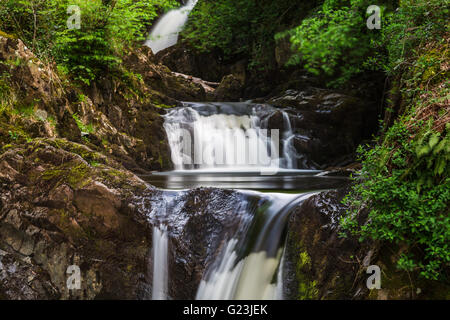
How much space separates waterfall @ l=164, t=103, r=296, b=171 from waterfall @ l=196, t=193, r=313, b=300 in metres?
5.24

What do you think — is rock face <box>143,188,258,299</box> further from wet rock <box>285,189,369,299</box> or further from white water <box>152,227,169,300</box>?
wet rock <box>285,189,369,299</box>

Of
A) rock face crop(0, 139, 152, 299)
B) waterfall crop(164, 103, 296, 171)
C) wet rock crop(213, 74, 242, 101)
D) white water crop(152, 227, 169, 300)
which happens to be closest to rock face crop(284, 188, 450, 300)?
white water crop(152, 227, 169, 300)

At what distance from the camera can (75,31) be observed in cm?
796

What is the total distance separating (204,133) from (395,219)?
24.8 feet

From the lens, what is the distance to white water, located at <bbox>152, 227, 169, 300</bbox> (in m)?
4.38

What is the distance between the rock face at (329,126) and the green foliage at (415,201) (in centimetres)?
673

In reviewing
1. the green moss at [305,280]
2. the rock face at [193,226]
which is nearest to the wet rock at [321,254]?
the green moss at [305,280]

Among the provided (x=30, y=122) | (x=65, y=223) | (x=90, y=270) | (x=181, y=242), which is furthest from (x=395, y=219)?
(x=30, y=122)

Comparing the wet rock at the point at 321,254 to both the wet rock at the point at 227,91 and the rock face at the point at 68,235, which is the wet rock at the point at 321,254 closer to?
the rock face at the point at 68,235

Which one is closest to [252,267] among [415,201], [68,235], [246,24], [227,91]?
[415,201]

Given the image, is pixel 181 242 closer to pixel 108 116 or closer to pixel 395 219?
pixel 395 219

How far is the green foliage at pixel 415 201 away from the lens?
3.04 m

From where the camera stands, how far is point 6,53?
621 cm

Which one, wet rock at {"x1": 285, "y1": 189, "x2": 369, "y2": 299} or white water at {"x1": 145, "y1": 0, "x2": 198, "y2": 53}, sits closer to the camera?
wet rock at {"x1": 285, "y1": 189, "x2": 369, "y2": 299}
